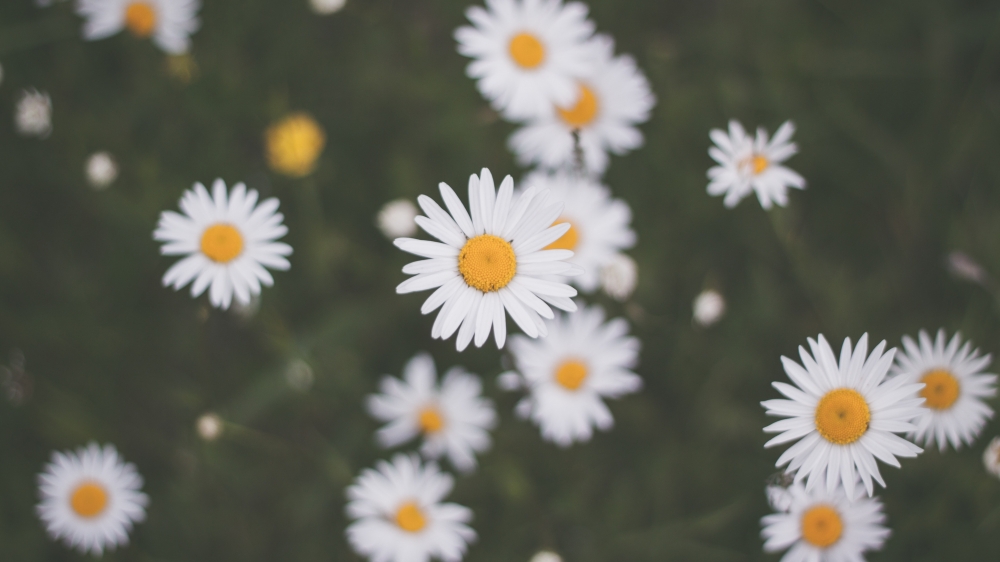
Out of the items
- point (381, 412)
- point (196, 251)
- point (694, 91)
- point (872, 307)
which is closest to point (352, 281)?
point (381, 412)

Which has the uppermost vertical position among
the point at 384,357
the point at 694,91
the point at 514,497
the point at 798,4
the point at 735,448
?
the point at 798,4

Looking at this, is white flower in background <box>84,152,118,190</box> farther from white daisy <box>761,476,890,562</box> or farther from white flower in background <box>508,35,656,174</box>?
white daisy <box>761,476,890,562</box>

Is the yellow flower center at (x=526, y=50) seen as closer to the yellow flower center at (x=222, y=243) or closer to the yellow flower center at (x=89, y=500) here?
the yellow flower center at (x=222, y=243)

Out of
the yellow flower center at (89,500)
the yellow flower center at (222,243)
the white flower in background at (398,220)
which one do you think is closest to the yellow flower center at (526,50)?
the white flower in background at (398,220)

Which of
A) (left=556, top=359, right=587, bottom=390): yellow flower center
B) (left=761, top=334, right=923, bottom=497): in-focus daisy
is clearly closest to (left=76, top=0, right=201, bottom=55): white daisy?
(left=556, top=359, right=587, bottom=390): yellow flower center

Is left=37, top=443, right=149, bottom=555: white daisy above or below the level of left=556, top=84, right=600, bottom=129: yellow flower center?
below

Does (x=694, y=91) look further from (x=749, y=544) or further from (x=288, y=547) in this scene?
(x=288, y=547)
